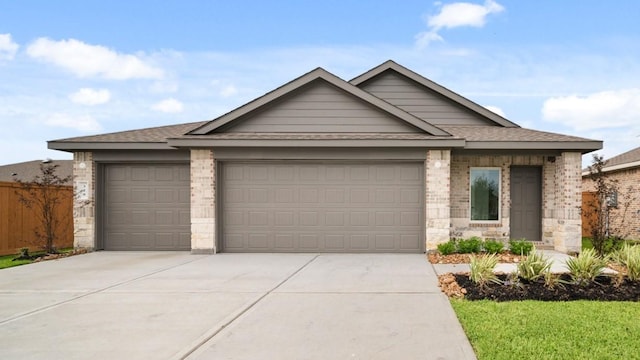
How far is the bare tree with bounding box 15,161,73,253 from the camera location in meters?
14.5

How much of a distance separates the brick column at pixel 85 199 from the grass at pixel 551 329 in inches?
448

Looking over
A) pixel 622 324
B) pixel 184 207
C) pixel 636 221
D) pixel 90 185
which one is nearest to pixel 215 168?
pixel 184 207

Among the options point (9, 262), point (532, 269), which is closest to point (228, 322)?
point (532, 269)

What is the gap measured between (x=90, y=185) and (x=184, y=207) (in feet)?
9.48

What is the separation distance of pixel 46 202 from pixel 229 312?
398 inches

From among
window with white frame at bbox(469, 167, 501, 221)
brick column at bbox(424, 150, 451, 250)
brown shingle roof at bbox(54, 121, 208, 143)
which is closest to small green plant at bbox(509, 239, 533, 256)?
brick column at bbox(424, 150, 451, 250)

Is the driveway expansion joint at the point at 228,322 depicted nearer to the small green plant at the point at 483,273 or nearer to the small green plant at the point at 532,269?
A: the small green plant at the point at 483,273

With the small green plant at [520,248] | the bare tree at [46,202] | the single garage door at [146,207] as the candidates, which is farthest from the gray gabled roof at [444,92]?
the bare tree at [46,202]

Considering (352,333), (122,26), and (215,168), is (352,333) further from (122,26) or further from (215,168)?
(122,26)

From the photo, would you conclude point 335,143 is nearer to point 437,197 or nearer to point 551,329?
point 437,197

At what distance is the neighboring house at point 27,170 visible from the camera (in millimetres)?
29328

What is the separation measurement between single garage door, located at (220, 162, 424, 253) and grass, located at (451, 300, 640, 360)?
6.13 m

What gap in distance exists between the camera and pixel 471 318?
21.6 ft

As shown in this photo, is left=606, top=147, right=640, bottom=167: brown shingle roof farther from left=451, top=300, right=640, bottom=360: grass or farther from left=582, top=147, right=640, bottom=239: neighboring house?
left=451, top=300, right=640, bottom=360: grass
